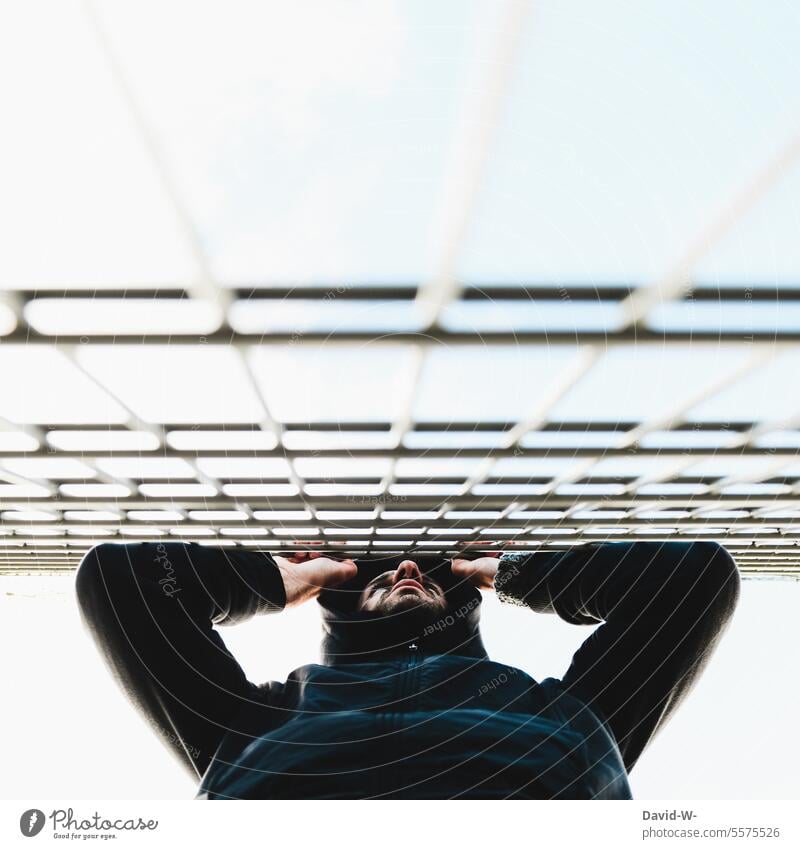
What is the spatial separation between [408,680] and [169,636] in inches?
6.4

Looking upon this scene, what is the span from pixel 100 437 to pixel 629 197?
1.96 ft

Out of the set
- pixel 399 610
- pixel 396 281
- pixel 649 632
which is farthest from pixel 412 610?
pixel 396 281

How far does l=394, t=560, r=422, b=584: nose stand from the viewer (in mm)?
441

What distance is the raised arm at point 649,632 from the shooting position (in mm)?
365

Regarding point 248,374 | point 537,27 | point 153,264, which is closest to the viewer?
point 537,27

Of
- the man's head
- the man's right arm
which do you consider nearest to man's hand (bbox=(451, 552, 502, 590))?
the man's head

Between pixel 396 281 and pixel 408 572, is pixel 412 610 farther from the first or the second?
pixel 396 281

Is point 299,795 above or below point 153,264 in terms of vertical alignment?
below

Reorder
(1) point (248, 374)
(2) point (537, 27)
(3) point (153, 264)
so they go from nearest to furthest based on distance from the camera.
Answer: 1. (2) point (537, 27)
2. (3) point (153, 264)
3. (1) point (248, 374)

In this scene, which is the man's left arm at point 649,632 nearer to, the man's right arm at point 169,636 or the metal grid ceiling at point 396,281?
the metal grid ceiling at point 396,281

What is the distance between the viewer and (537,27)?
1.03ft

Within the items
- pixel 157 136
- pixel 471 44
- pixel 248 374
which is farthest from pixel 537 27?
pixel 248 374

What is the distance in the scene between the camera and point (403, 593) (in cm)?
43

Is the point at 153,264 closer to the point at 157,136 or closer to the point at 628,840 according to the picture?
the point at 157,136
